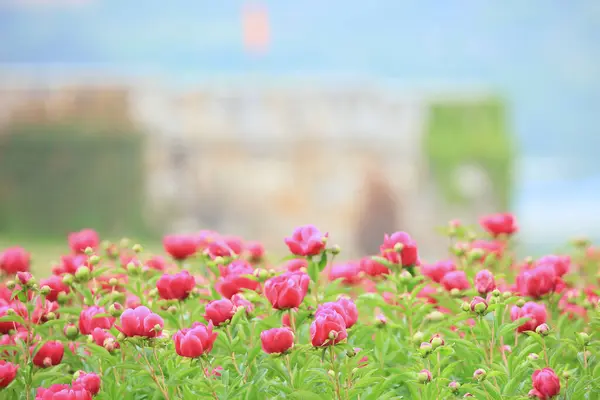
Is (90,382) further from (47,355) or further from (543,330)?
(543,330)

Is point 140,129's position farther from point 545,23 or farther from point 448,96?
point 545,23

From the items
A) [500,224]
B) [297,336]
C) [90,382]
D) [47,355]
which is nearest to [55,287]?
[47,355]

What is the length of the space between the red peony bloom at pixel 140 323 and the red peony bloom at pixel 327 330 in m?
0.27

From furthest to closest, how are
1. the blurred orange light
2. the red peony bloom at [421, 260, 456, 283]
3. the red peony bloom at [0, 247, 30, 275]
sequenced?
the blurred orange light < the red peony bloom at [0, 247, 30, 275] < the red peony bloom at [421, 260, 456, 283]

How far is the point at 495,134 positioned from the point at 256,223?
4.58 metres

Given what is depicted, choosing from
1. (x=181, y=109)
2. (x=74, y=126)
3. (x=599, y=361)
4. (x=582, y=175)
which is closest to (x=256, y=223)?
(x=181, y=109)

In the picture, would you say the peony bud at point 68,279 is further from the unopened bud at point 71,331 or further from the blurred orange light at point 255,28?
the blurred orange light at point 255,28

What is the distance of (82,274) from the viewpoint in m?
1.97

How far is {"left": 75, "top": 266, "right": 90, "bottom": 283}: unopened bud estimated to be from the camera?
196 centimetres

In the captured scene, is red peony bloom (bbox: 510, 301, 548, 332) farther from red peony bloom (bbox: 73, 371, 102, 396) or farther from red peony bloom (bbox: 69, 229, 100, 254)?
red peony bloom (bbox: 69, 229, 100, 254)

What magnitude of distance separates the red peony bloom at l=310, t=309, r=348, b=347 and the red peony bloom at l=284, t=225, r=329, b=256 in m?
0.35

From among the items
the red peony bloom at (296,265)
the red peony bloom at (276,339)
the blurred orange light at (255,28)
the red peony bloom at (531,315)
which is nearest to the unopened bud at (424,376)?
the red peony bloom at (276,339)

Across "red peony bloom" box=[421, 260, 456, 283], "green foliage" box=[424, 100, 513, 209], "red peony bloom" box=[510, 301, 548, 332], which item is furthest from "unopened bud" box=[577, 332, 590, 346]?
"green foliage" box=[424, 100, 513, 209]

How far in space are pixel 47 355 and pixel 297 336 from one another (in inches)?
20.1
